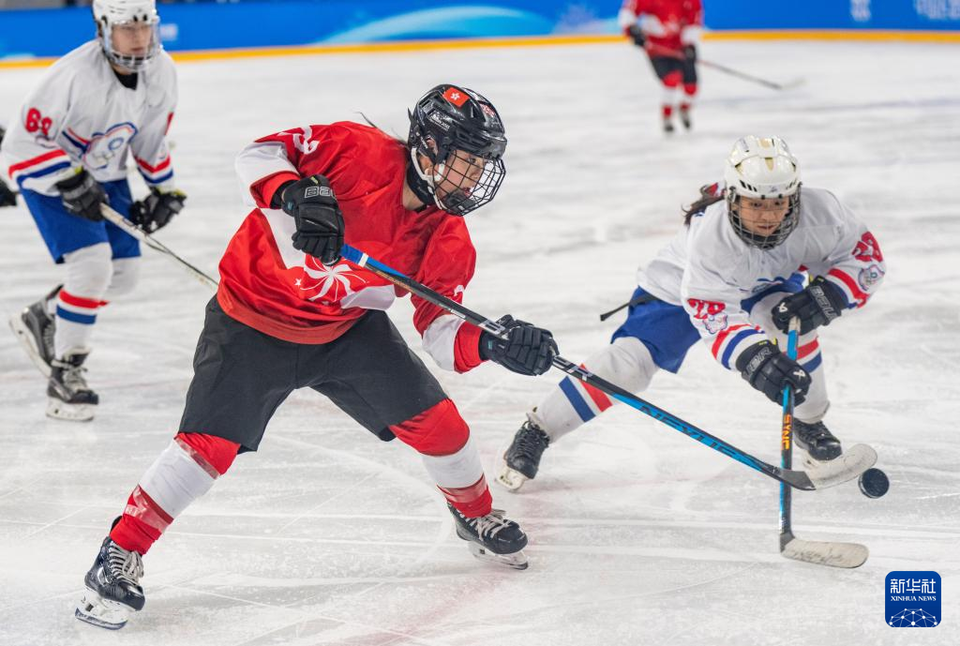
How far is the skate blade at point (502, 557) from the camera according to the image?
2.46 meters

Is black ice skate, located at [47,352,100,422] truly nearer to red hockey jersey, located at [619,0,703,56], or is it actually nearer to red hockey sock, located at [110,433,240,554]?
red hockey sock, located at [110,433,240,554]

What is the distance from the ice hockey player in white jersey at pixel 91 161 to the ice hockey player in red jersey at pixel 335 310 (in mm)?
1165

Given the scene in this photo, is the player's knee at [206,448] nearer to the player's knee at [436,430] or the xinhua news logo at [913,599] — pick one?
the player's knee at [436,430]

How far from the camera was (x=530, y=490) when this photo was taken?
2.88 metres

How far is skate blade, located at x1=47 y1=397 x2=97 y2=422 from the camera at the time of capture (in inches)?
134

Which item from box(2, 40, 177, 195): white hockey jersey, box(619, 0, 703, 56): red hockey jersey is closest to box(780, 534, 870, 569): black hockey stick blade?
box(2, 40, 177, 195): white hockey jersey

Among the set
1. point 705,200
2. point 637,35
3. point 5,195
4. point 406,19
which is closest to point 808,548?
point 705,200

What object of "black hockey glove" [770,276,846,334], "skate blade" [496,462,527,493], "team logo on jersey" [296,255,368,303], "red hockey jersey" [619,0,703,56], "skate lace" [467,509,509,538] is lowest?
"red hockey jersey" [619,0,703,56]

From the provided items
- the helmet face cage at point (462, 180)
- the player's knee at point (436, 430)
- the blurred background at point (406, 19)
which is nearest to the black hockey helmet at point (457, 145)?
the helmet face cage at point (462, 180)

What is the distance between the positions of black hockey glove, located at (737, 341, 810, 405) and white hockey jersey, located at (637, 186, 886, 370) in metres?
0.03

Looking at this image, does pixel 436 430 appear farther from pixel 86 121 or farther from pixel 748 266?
pixel 86 121

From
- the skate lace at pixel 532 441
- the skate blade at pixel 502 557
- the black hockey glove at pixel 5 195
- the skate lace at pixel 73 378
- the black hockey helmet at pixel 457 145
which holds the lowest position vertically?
the skate lace at pixel 73 378

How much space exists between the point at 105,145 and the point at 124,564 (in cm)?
156

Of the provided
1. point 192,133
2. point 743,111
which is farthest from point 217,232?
point 743,111
